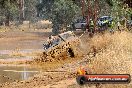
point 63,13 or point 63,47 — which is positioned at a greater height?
point 63,13

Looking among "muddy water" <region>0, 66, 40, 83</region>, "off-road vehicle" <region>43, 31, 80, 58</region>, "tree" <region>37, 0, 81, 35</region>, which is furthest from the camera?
"tree" <region>37, 0, 81, 35</region>

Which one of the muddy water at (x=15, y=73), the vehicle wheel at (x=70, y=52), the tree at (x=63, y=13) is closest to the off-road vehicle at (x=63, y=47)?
the vehicle wheel at (x=70, y=52)

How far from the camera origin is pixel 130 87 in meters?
9.36

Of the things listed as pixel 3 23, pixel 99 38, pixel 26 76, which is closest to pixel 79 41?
pixel 99 38

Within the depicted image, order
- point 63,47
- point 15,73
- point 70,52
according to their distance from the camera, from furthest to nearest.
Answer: point 70,52 < point 63,47 < point 15,73

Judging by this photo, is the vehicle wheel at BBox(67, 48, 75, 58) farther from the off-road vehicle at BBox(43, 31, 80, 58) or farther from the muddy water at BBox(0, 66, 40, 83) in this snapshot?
the muddy water at BBox(0, 66, 40, 83)

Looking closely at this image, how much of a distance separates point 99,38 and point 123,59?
40.6 ft

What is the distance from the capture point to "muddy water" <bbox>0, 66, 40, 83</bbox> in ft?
54.4

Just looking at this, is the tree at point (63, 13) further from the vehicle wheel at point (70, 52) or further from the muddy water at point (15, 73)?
the muddy water at point (15, 73)

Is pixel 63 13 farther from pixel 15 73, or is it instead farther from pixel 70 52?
pixel 15 73

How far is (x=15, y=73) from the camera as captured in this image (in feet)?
59.6

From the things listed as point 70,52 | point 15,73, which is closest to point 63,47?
point 70,52

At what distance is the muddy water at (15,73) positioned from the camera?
16.6 meters

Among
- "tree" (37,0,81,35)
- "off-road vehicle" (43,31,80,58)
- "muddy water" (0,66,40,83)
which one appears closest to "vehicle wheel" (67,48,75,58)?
"off-road vehicle" (43,31,80,58)
